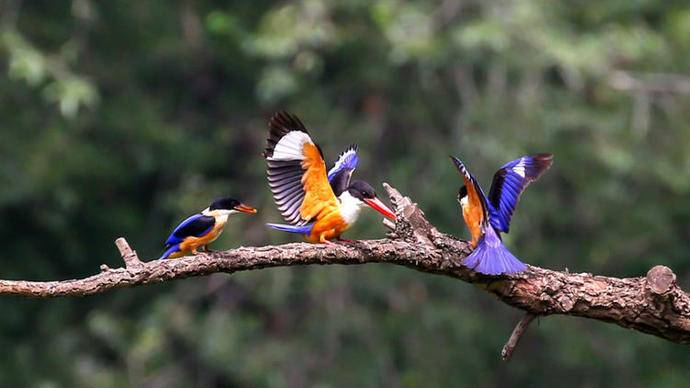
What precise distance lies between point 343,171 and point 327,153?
5.58 m

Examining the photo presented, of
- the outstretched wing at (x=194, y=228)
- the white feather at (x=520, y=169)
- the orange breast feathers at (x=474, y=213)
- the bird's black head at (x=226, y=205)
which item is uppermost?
the white feather at (x=520, y=169)

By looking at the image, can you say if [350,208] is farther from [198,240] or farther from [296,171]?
[198,240]

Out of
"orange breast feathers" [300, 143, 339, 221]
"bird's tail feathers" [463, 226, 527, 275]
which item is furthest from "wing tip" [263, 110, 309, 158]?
"bird's tail feathers" [463, 226, 527, 275]

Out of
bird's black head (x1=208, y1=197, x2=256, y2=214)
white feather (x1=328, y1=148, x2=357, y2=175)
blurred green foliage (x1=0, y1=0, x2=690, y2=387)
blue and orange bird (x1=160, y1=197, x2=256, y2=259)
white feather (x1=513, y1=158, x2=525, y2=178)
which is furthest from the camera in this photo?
blurred green foliage (x1=0, y1=0, x2=690, y2=387)

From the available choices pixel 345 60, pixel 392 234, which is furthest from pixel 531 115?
pixel 392 234

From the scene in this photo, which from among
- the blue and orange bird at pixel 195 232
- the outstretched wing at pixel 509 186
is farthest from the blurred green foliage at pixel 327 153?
the blue and orange bird at pixel 195 232

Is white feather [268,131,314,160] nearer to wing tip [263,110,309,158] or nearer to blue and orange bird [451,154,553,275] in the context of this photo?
wing tip [263,110,309,158]

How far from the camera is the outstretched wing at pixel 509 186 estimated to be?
4.79 meters

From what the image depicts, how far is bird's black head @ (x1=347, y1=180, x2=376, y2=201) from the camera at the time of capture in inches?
184

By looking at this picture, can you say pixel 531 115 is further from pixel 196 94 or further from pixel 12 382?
pixel 12 382

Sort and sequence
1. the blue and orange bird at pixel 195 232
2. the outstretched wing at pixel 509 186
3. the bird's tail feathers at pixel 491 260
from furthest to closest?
the outstretched wing at pixel 509 186, the blue and orange bird at pixel 195 232, the bird's tail feathers at pixel 491 260

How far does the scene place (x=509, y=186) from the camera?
4898 mm

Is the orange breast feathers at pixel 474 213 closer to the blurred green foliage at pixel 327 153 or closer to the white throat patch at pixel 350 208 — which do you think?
the white throat patch at pixel 350 208

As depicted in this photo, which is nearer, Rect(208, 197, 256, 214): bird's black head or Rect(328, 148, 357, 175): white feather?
Rect(208, 197, 256, 214): bird's black head
